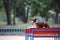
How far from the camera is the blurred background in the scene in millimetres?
9258

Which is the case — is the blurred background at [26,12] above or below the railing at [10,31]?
above

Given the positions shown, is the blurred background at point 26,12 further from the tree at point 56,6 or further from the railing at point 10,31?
the railing at point 10,31

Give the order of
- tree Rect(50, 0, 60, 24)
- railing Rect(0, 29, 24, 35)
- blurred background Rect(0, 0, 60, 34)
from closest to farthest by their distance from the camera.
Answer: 1. tree Rect(50, 0, 60, 24)
2. blurred background Rect(0, 0, 60, 34)
3. railing Rect(0, 29, 24, 35)

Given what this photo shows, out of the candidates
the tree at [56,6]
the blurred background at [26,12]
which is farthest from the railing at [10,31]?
the tree at [56,6]

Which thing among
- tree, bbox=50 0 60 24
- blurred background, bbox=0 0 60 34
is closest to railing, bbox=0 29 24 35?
blurred background, bbox=0 0 60 34

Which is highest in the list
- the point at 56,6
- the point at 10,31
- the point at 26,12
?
the point at 56,6

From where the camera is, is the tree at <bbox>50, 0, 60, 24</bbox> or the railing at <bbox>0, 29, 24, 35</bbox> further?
the railing at <bbox>0, 29, 24, 35</bbox>

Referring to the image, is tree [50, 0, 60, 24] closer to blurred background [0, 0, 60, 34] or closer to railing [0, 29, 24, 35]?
blurred background [0, 0, 60, 34]

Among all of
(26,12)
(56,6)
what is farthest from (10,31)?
(56,6)

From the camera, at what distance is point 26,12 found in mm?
10328

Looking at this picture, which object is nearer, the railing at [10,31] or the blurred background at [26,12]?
the blurred background at [26,12]

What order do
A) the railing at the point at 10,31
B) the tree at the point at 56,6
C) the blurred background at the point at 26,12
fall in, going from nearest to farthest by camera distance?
1. the tree at the point at 56,6
2. the blurred background at the point at 26,12
3. the railing at the point at 10,31

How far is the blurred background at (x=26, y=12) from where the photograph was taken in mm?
9258

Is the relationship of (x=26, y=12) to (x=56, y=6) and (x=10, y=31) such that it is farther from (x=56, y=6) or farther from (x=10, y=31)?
(x=56, y=6)
